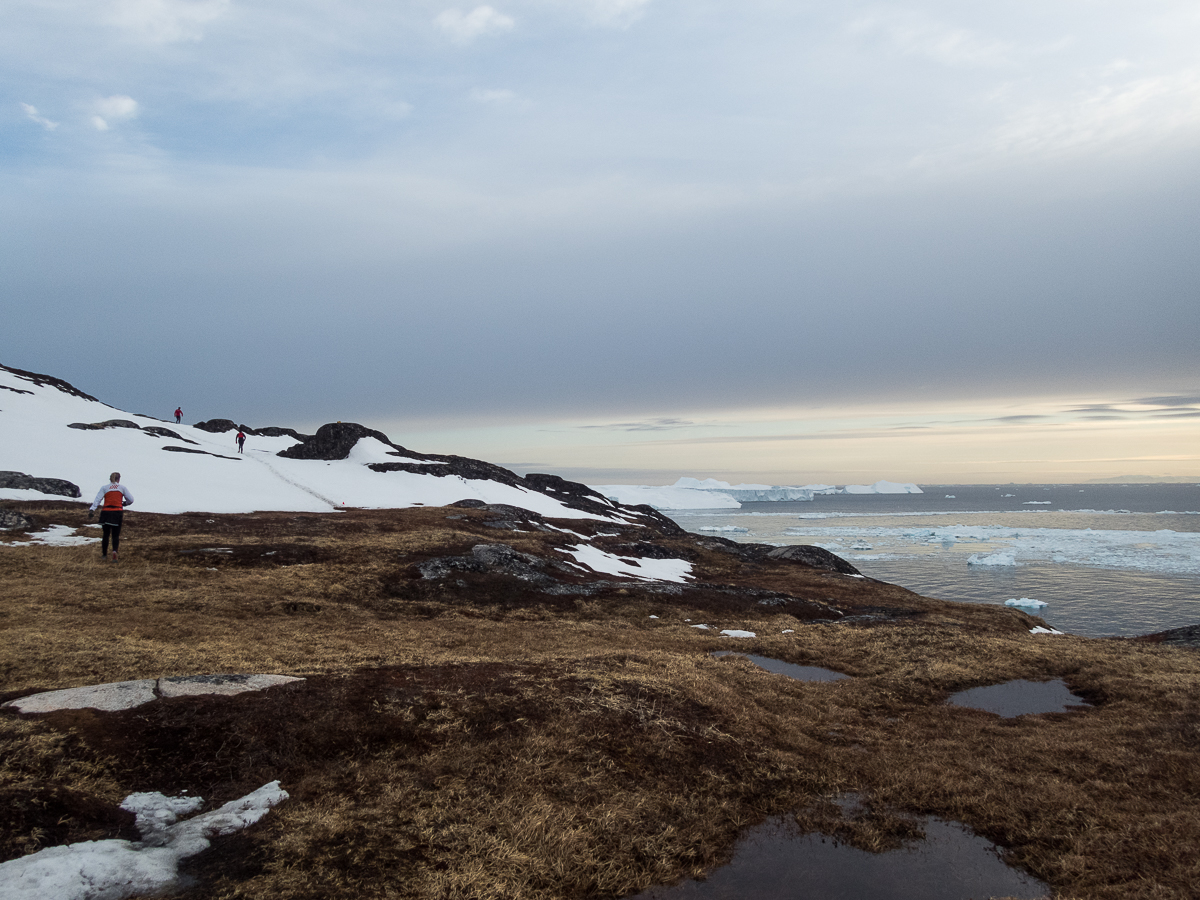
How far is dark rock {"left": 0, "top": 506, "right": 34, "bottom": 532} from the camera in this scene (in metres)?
31.4

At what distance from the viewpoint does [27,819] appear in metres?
7.83

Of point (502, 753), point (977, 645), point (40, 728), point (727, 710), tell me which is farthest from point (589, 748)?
point (977, 645)

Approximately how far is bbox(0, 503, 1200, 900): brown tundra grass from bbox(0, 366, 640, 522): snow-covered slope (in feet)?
98.1

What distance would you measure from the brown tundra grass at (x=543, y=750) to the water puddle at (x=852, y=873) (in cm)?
35

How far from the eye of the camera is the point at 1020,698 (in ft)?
63.0

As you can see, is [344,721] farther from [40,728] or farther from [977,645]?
[977,645]

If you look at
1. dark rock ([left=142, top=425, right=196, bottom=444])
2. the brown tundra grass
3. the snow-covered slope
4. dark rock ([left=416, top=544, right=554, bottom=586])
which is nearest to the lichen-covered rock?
the brown tundra grass

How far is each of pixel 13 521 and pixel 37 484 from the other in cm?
1772

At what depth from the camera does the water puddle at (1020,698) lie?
18.0 m

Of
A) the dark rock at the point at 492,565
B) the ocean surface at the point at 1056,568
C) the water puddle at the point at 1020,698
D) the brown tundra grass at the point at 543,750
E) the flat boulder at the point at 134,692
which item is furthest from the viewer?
the ocean surface at the point at 1056,568

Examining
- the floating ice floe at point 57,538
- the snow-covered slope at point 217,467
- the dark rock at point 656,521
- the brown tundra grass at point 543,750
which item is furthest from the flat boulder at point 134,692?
the dark rock at point 656,521

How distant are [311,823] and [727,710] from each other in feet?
31.2

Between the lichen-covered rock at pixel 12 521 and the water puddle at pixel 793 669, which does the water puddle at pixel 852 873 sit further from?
the lichen-covered rock at pixel 12 521

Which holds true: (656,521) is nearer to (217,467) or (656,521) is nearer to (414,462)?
(414,462)
